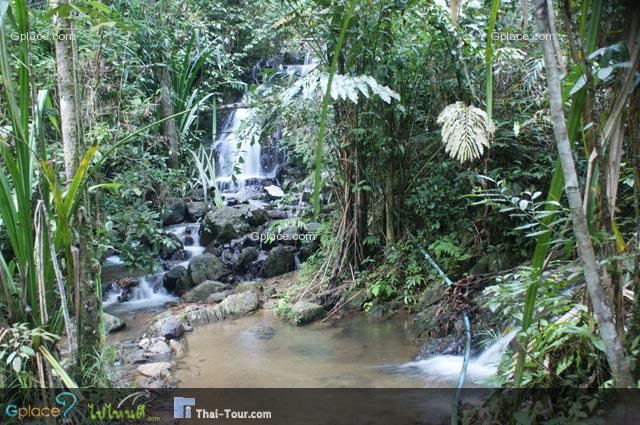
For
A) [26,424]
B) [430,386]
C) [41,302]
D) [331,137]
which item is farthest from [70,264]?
[331,137]

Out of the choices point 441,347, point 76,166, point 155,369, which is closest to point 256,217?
point 155,369

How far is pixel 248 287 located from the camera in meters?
5.72

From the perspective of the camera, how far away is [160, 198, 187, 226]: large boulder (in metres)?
7.38

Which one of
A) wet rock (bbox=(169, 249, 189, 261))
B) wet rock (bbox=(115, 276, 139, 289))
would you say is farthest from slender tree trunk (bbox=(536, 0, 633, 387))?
wet rock (bbox=(169, 249, 189, 261))

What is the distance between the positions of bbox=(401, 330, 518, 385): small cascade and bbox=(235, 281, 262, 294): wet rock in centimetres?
253

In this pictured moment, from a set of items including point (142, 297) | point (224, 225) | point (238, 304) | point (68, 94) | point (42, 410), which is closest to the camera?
point (42, 410)

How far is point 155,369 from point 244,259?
116 inches

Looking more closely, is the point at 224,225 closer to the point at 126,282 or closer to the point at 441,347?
the point at 126,282

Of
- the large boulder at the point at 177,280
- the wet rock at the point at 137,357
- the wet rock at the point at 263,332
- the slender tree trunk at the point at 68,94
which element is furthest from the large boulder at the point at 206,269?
the slender tree trunk at the point at 68,94

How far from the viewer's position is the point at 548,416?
59.4 inches

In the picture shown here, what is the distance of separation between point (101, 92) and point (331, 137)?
257 cm

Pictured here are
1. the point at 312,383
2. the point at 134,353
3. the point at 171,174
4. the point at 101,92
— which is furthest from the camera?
the point at 171,174

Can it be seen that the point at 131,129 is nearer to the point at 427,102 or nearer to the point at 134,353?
the point at 134,353

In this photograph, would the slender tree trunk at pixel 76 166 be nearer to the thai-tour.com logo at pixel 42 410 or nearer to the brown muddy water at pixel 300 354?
the thai-tour.com logo at pixel 42 410
